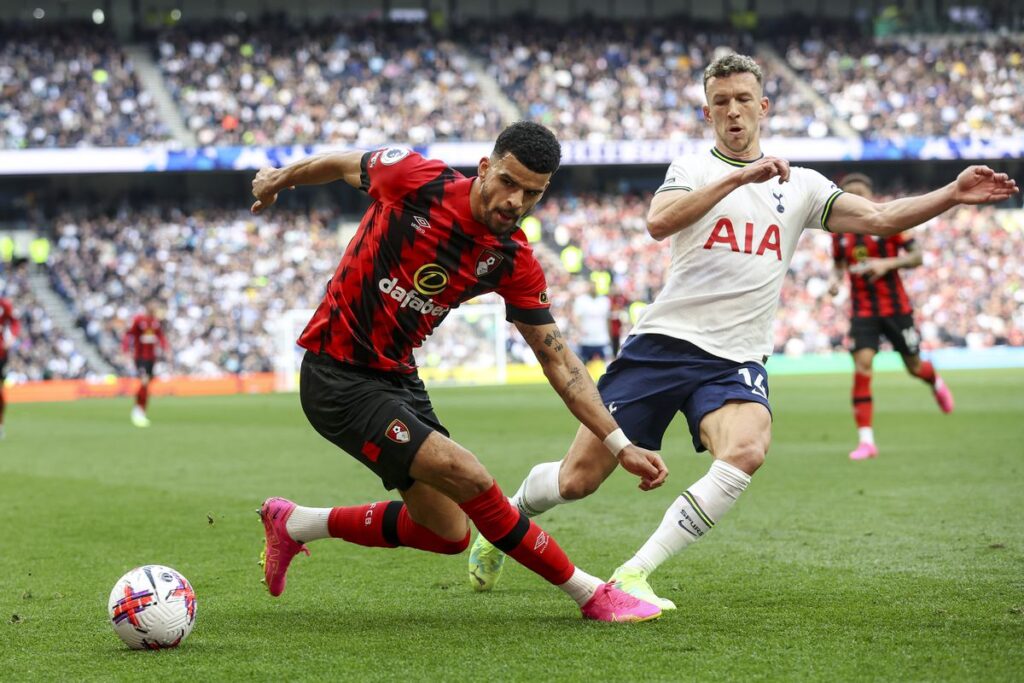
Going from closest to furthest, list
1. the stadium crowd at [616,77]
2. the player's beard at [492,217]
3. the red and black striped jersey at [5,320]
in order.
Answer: the player's beard at [492,217]
the red and black striped jersey at [5,320]
the stadium crowd at [616,77]

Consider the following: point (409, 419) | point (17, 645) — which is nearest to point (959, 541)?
point (409, 419)

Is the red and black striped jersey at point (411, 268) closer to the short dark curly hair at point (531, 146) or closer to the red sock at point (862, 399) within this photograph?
the short dark curly hair at point (531, 146)

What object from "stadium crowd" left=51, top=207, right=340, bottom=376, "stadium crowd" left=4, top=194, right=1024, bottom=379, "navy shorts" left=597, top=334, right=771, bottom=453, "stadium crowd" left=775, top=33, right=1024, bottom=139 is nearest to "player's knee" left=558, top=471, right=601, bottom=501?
"navy shorts" left=597, top=334, right=771, bottom=453

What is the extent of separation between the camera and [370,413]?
544 centimetres

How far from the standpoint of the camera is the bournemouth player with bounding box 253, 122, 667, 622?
5.36 meters

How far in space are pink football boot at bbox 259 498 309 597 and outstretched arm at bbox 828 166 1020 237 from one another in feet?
9.62

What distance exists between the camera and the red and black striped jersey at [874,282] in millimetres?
13133

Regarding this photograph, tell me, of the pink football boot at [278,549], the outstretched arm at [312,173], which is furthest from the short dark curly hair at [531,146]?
the pink football boot at [278,549]

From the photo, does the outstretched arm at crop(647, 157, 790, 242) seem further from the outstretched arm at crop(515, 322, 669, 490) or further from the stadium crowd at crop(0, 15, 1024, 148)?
the stadium crowd at crop(0, 15, 1024, 148)

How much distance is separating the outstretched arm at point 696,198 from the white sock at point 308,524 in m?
2.02

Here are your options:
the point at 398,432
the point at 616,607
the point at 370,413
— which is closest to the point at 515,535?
the point at 616,607

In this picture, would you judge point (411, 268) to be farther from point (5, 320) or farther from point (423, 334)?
point (5, 320)

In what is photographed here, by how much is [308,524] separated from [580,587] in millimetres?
1398

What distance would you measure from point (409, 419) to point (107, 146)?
34798 millimetres
